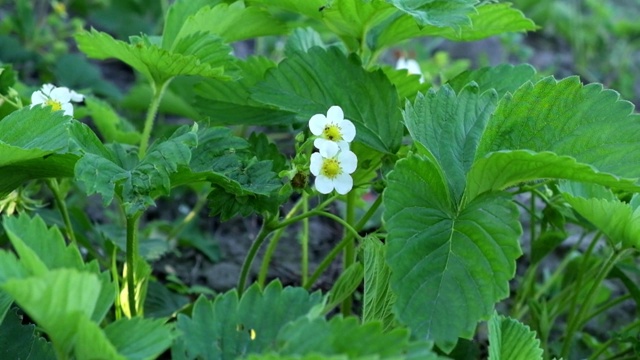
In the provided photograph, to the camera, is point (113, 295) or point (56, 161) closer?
point (113, 295)

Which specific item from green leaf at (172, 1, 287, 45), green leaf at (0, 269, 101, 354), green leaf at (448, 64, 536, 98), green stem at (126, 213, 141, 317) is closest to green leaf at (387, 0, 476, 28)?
green leaf at (448, 64, 536, 98)

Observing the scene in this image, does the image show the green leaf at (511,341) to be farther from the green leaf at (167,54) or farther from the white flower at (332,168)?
the green leaf at (167,54)

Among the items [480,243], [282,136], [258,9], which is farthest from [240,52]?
[480,243]

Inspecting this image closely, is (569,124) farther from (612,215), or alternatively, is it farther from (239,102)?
(239,102)

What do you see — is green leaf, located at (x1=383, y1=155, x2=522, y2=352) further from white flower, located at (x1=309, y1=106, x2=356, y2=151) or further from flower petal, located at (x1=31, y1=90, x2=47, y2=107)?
flower petal, located at (x1=31, y1=90, x2=47, y2=107)

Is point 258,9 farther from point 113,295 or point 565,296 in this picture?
point 565,296

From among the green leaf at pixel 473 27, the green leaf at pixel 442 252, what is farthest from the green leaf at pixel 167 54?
the green leaf at pixel 442 252
